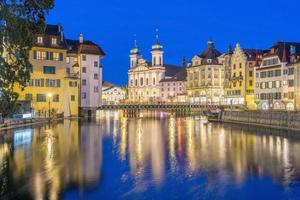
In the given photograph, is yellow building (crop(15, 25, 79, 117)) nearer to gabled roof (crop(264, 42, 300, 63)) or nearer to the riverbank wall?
the riverbank wall

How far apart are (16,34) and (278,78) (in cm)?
8541

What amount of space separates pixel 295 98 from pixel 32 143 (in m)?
63.5

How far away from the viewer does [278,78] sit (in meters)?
94.7

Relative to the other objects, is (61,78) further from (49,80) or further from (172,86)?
(172,86)

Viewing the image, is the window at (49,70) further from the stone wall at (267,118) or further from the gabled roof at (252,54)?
the gabled roof at (252,54)

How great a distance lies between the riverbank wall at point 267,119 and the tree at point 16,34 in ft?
158

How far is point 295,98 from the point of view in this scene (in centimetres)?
8912

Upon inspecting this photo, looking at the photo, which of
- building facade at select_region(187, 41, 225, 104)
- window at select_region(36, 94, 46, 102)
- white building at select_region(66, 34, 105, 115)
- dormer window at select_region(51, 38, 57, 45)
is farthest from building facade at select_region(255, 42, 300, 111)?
window at select_region(36, 94, 46, 102)

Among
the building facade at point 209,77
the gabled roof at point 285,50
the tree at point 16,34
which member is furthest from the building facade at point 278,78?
the tree at point 16,34

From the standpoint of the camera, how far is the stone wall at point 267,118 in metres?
59.8

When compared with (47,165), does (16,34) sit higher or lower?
higher

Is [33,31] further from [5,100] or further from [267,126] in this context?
[267,126]

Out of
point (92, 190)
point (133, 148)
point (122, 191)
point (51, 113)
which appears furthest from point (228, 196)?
point (51, 113)

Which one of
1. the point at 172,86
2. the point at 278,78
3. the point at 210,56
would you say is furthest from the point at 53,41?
the point at 172,86
